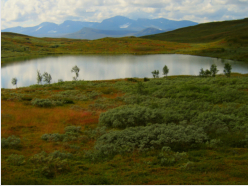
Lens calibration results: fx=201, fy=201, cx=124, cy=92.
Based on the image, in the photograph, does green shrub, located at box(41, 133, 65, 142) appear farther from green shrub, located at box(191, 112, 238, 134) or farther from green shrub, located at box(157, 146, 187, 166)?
green shrub, located at box(191, 112, 238, 134)

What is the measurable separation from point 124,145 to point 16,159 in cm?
651

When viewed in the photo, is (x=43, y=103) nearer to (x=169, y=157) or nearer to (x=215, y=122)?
(x=169, y=157)

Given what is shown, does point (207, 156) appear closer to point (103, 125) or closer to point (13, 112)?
point (103, 125)

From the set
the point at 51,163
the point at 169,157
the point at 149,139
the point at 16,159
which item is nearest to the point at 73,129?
the point at 16,159

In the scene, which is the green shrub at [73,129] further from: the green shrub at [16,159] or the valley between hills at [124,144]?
the green shrub at [16,159]

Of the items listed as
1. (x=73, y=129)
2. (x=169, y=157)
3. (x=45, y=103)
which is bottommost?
(x=169, y=157)

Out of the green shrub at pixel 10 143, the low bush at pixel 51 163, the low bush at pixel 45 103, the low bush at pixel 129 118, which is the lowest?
the low bush at pixel 51 163

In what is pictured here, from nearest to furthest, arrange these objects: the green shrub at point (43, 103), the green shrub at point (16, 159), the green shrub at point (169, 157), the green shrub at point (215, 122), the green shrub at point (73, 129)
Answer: the green shrub at point (16, 159)
the green shrub at point (169, 157)
the green shrub at point (215, 122)
the green shrub at point (73, 129)
the green shrub at point (43, 103)

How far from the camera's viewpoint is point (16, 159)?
11383 millimetres

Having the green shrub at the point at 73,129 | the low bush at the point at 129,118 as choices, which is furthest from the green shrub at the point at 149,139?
the green shrub at the point at 73,129

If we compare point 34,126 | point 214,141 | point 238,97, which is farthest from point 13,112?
point 238,97

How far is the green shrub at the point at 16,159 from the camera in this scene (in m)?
11.1

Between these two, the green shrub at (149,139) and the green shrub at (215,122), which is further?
the green shrub at (215,122)

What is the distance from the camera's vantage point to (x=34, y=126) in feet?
61.2
